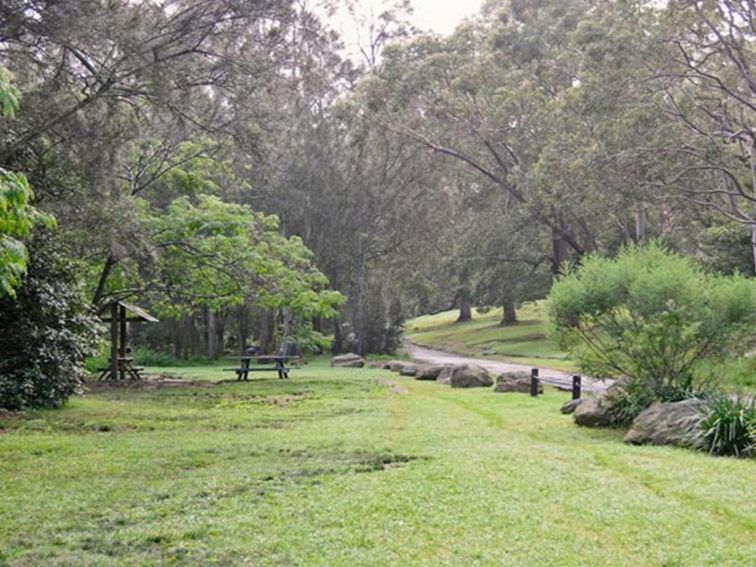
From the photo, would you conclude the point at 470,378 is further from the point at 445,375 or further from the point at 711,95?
the point at 711,95

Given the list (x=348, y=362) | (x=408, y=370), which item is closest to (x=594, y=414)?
(x=408, y=370)

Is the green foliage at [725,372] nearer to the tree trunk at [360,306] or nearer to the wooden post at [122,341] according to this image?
the wooden post at [122,341]

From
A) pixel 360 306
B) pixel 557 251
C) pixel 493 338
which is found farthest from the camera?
pixel 493 338

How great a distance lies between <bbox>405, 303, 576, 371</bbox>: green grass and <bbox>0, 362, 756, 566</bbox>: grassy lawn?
1312cm

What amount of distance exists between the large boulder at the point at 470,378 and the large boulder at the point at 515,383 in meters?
1.26

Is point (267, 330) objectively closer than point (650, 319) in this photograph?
No

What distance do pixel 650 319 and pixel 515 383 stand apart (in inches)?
245

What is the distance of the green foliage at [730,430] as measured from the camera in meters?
8.49

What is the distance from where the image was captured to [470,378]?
59.5 ft

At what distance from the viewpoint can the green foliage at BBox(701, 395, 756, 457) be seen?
8.49 meters

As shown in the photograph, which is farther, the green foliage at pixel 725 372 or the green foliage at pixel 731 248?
the green foliage at pixel 731 248

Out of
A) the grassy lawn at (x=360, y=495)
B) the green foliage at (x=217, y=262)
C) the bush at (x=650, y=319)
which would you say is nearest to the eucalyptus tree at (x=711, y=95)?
the bush at (x=650, y=319)

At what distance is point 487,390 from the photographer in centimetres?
1720

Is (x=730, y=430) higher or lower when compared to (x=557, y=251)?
lower
